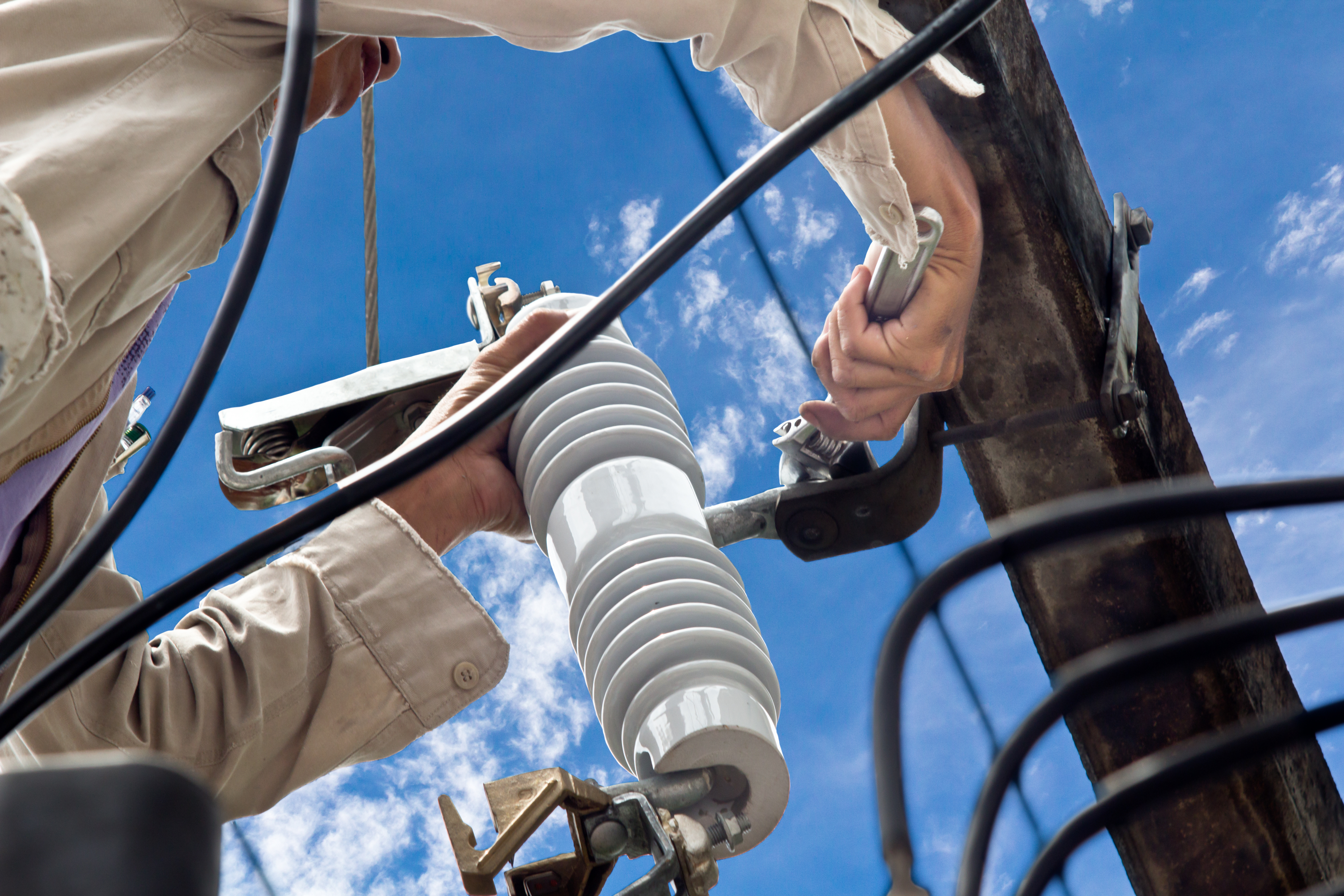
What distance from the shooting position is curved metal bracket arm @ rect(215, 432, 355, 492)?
3.21 feet

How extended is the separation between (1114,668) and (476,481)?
0.70 metres

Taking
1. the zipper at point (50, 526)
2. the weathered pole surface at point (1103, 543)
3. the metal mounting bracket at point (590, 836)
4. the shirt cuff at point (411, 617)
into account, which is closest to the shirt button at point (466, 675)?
the shirt cuff at point (411, 617)

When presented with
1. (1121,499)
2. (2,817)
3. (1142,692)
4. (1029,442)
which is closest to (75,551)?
(2,817)

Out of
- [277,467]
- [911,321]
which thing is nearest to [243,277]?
[277,467]

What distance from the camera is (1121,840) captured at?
126 centimetres

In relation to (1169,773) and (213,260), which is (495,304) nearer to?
(213,260)

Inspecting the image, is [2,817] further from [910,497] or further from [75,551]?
[910,497]

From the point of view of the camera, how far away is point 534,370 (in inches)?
14.4

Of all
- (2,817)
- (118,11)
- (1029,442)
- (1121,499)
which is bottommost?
(2,817)

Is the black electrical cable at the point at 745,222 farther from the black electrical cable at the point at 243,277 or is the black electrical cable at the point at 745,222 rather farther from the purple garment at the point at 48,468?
the black electrical cable at the point at 243,277

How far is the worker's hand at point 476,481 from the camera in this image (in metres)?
0.91

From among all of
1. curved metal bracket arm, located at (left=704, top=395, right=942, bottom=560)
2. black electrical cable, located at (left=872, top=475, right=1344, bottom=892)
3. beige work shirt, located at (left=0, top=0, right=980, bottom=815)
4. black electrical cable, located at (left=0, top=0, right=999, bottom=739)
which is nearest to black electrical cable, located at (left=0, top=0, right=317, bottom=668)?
black electrical cable, located at (left=0, top=0, right=999, bottom=739)

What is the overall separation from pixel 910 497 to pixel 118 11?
0.94 metres

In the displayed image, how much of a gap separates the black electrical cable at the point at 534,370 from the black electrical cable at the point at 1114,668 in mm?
197
